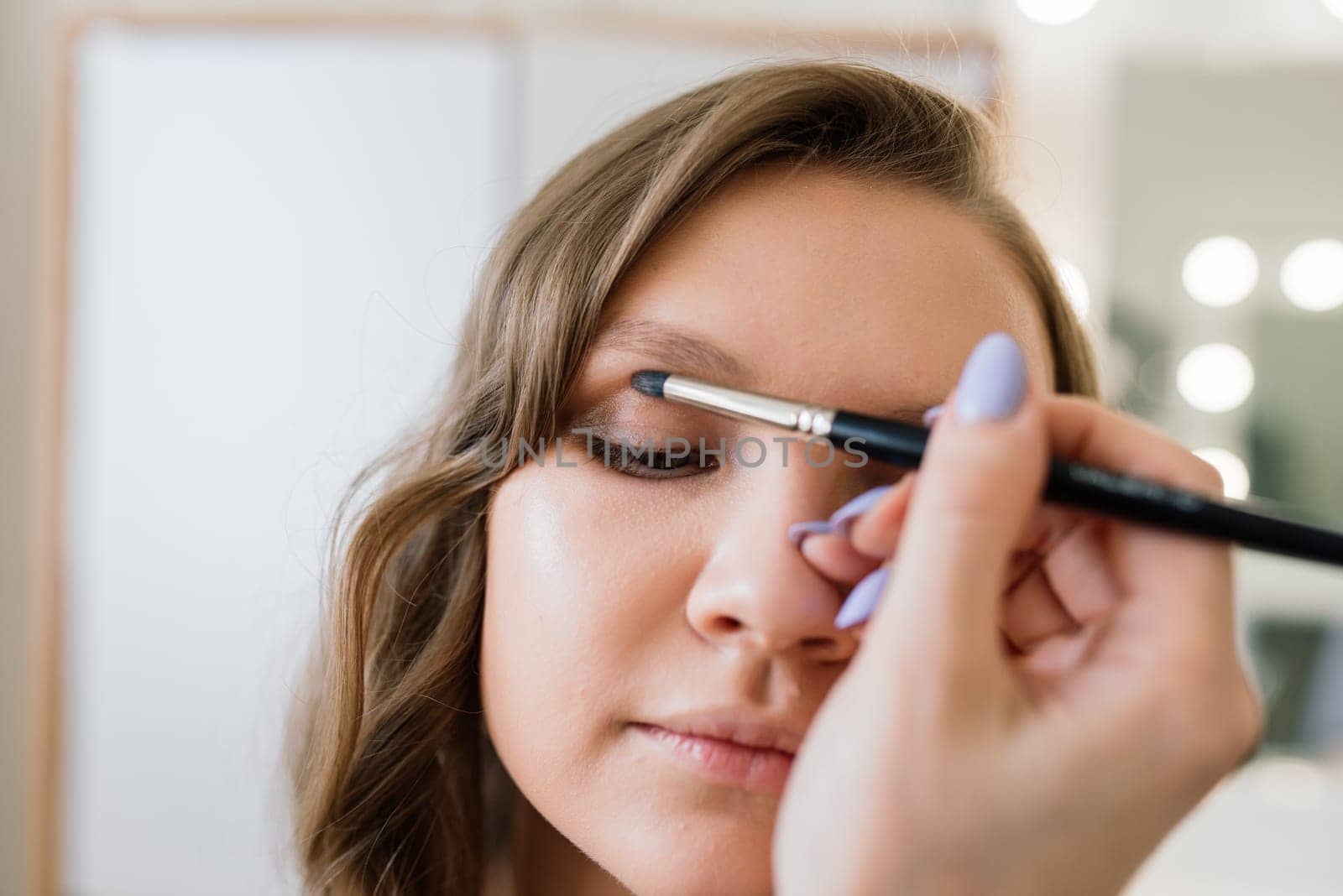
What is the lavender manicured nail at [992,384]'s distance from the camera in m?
0.28

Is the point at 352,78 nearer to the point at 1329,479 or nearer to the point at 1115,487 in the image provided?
the point at 1115,487

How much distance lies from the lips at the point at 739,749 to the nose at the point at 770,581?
0.03 meters

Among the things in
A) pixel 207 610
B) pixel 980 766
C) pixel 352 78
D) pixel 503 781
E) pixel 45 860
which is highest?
pixel 352 78

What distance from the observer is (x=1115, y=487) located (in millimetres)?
287

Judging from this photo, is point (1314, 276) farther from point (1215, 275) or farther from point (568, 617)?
point (568, 617)

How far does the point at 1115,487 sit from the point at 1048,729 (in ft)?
0.24

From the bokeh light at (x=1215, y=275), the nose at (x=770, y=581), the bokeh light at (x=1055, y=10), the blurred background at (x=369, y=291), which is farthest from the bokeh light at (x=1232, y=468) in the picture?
the nose at (x=770, y=581)

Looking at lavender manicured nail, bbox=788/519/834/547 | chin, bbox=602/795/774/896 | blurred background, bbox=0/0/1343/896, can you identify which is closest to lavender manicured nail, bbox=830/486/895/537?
lavender manicured nail, bbox=788/519/834/547

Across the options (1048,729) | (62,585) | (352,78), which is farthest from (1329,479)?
(62,585)

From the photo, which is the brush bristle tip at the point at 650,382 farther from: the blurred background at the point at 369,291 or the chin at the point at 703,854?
the blurred background at the point at 369,291

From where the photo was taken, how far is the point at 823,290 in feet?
1.42

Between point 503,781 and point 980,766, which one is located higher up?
point 980,766

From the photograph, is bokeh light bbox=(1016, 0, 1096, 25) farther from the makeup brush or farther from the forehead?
the makeup brush

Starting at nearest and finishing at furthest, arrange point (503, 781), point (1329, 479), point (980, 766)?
point (980, 766)
point (503, 781)
point (1329, 479)
